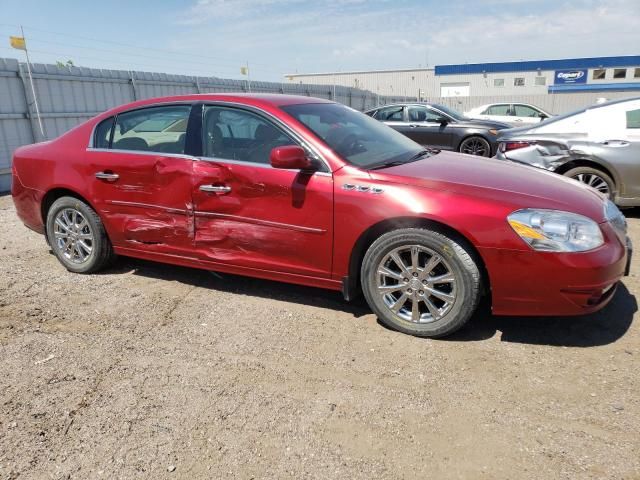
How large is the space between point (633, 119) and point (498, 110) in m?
12.6

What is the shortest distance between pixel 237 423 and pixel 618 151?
5547 mm

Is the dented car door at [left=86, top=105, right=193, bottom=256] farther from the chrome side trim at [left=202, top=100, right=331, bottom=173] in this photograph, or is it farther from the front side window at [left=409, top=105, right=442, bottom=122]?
the front side window at [left=409, top=105, right=442, bottom=122]

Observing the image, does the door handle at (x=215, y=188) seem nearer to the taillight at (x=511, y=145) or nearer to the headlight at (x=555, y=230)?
the headlight at (x=555, y=230)

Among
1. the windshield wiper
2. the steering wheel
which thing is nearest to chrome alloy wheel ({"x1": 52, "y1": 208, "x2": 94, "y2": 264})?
the steering wheel

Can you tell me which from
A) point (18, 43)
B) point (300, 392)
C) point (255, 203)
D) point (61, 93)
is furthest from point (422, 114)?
point (300, 392)

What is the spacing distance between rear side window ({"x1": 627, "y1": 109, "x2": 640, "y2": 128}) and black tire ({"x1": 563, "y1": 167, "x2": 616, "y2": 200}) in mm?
632

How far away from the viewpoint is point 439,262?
3.22 m

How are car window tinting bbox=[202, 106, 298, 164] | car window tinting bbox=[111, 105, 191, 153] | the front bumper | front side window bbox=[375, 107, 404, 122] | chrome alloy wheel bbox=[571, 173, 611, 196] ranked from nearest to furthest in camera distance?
the front bumper → car window tinting bbox=[202, 106, 298, 164] → car window tinting bbox=[111, 105, 191, 153] → chrome alloy wheel bbox=[571, 173, 611, 196] → front side window bbox=[375, 107, 404, 122]

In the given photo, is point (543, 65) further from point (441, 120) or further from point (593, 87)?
point (441, 120)

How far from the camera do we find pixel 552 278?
299 centimetres

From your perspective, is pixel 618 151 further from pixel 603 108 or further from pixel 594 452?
pixel 594 452

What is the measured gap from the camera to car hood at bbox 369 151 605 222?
3.14m

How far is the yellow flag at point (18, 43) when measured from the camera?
9984 millimetres

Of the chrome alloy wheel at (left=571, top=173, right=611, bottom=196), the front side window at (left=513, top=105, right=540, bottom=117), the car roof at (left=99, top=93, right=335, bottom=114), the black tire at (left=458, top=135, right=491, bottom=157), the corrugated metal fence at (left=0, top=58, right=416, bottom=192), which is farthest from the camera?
the front side window at (left=513, top=105, right=540, bottom=117)
